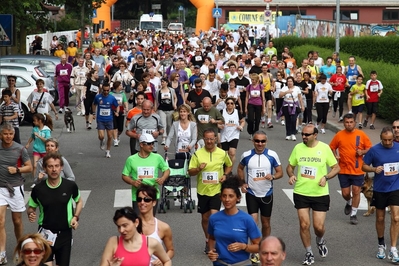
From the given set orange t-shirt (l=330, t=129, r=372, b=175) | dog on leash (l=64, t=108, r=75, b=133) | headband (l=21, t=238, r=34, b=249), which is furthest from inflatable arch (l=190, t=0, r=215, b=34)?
headband (l=21, t=238, r=34, b=249)

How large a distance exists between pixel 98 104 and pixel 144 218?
1310 centimetres

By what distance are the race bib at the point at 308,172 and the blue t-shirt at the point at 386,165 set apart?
101 cm

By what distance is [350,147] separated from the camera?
14.4 metres

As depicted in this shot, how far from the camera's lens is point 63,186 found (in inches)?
415

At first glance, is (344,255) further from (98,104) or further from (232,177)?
(98,104)

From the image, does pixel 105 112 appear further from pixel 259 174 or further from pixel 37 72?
pixel 259 174

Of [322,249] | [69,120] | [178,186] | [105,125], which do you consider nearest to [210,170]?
[322,249]

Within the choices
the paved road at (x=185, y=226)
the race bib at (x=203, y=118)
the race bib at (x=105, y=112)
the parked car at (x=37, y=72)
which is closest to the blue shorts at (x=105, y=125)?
the race bib at (x=105, y=112)

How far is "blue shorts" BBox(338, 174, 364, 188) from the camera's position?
48.3 feet

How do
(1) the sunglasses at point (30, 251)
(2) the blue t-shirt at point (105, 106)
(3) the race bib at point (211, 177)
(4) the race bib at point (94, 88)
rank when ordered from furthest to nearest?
(4) the race bib at point (94, 88) < (2) the blue t-shirt at point (105, 106) < (3) the race bib at point (211, 177) < (1) the sunglasses at point (30, 251)

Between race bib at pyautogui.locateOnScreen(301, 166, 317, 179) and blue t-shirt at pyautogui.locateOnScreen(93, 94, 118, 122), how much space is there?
32.2ft

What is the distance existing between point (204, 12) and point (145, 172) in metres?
65.6

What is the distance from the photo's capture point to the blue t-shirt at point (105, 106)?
2180 cm

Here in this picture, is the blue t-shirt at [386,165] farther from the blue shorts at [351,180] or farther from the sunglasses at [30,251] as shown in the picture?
the sunglasses at [30,251]
